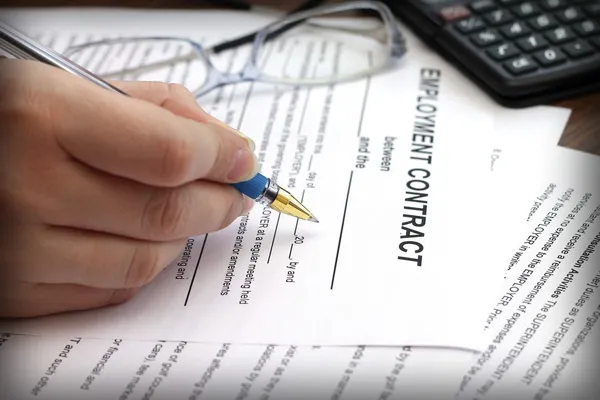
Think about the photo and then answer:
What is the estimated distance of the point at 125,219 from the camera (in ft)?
1.17

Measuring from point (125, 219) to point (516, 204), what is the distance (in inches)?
8.5

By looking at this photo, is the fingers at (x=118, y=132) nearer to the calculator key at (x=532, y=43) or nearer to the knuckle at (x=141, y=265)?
the knuckle at (x=141, y=265)

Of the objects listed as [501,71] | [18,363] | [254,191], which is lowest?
[18,363]

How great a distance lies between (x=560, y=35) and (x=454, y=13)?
77mm

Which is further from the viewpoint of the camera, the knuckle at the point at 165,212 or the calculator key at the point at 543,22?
the calculator key at the point at 543,22

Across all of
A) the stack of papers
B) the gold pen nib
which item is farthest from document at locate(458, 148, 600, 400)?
the gold pen nib

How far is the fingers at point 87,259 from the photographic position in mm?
357

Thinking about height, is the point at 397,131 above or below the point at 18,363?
above

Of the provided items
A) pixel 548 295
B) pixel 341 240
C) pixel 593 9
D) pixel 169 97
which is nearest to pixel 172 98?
pixel 169 97

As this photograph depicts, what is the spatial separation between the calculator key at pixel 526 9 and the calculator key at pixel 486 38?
0.03 m

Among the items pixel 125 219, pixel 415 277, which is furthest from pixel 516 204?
pixel 125 219

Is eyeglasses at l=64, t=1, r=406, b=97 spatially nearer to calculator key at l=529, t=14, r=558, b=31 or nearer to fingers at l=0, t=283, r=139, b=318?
calculator key at l=529, t=14, r=558, b=31

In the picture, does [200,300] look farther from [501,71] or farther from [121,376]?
[501,71]

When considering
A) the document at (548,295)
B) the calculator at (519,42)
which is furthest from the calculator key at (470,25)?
the document at (548,295)
